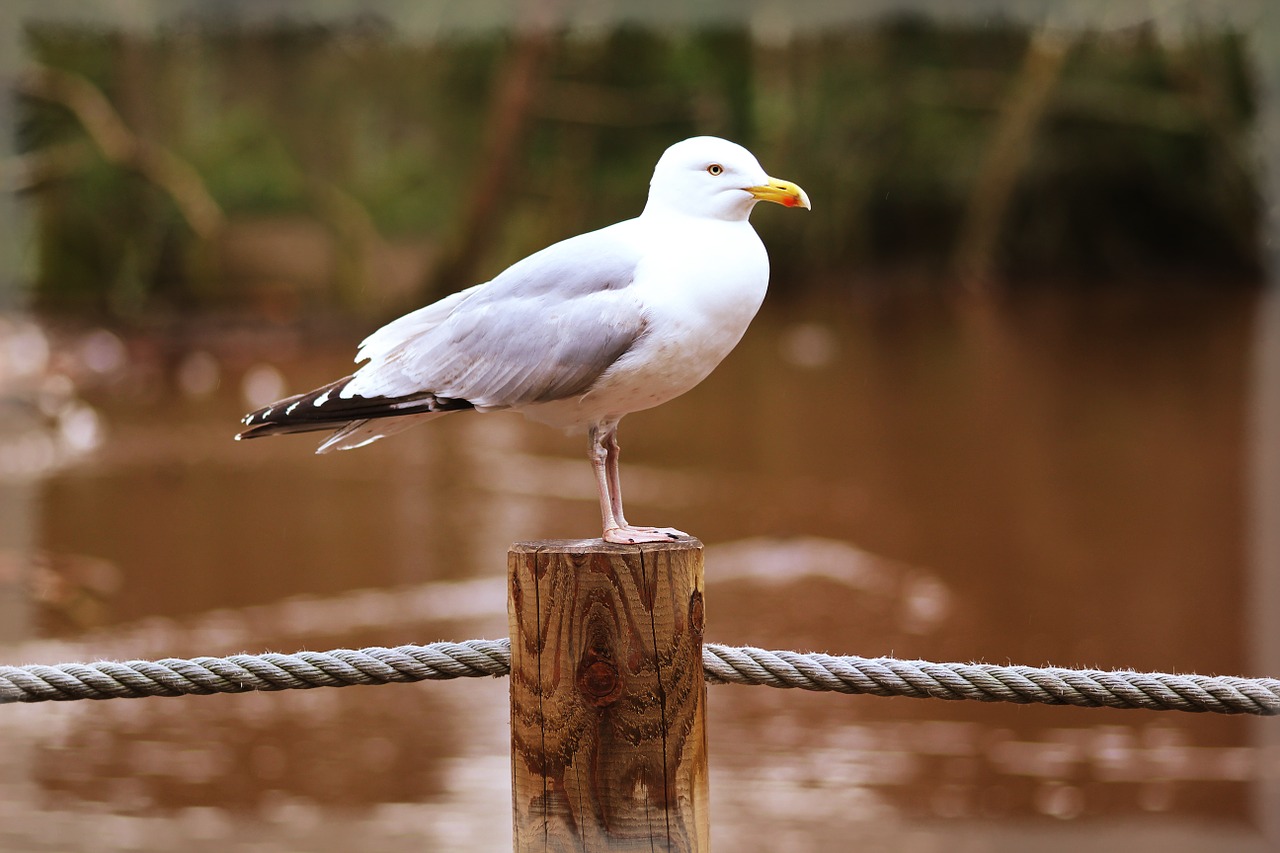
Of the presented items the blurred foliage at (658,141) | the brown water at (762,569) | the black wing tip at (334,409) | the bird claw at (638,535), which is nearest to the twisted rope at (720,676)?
the bird claw at (638,535)

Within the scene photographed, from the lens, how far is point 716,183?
51.5 inches

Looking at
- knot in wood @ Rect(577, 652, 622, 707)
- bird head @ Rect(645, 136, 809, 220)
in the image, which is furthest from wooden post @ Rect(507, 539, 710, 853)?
bird head @ Rect(645, 136, 809, 220)

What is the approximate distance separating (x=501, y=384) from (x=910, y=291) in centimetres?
718

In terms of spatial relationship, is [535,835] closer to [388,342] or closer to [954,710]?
[388,342]

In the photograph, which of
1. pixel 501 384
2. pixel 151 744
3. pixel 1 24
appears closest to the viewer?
pixel 501 384

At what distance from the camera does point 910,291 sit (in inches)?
323

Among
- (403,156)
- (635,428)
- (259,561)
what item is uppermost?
(403,156)

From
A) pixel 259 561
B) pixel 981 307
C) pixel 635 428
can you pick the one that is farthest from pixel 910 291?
pixel 259 561

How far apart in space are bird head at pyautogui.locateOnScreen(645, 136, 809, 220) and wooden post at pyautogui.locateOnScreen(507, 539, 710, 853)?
14.4 inches

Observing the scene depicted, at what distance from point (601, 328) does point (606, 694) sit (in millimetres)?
348

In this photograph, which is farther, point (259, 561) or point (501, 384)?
point (259, 561)

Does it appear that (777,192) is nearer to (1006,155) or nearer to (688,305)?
(688,305)

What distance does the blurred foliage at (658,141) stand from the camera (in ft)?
24.8

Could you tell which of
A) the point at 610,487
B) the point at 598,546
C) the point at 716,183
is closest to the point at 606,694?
the point at 598,546
